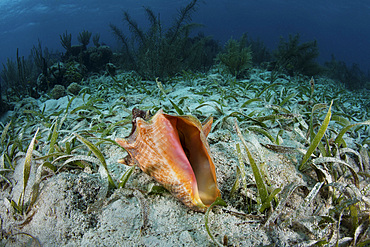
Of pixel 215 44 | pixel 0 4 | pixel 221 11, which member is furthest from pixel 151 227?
pixel 221 11

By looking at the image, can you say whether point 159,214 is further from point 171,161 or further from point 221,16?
point 221,16

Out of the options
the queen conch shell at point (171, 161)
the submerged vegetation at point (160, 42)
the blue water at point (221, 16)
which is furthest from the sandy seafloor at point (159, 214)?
the blue water at point (221, 16)

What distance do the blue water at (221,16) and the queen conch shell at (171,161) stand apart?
29.3 metres

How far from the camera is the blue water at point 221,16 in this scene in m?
38.5

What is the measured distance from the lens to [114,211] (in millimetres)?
1093

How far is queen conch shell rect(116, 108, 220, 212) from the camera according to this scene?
99 cm

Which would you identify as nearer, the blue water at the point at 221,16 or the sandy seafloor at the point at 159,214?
the sandy seafloor at the point at 159,214

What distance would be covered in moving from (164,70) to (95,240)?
512 cm

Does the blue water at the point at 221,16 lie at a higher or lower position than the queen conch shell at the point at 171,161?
higher

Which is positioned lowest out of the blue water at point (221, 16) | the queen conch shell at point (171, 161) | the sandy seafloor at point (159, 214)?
the sandy seafloor at point (159, 214)

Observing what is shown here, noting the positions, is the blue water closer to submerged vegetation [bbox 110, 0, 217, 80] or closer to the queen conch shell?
submerged vegetation [bbox 110, 0, 217, 80]

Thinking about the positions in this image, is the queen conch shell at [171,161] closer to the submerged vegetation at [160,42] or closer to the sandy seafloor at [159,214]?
the sandy seafloor at [159,214]

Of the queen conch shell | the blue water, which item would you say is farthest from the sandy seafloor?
the blue water

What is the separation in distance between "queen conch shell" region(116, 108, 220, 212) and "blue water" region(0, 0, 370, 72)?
2931 cm
